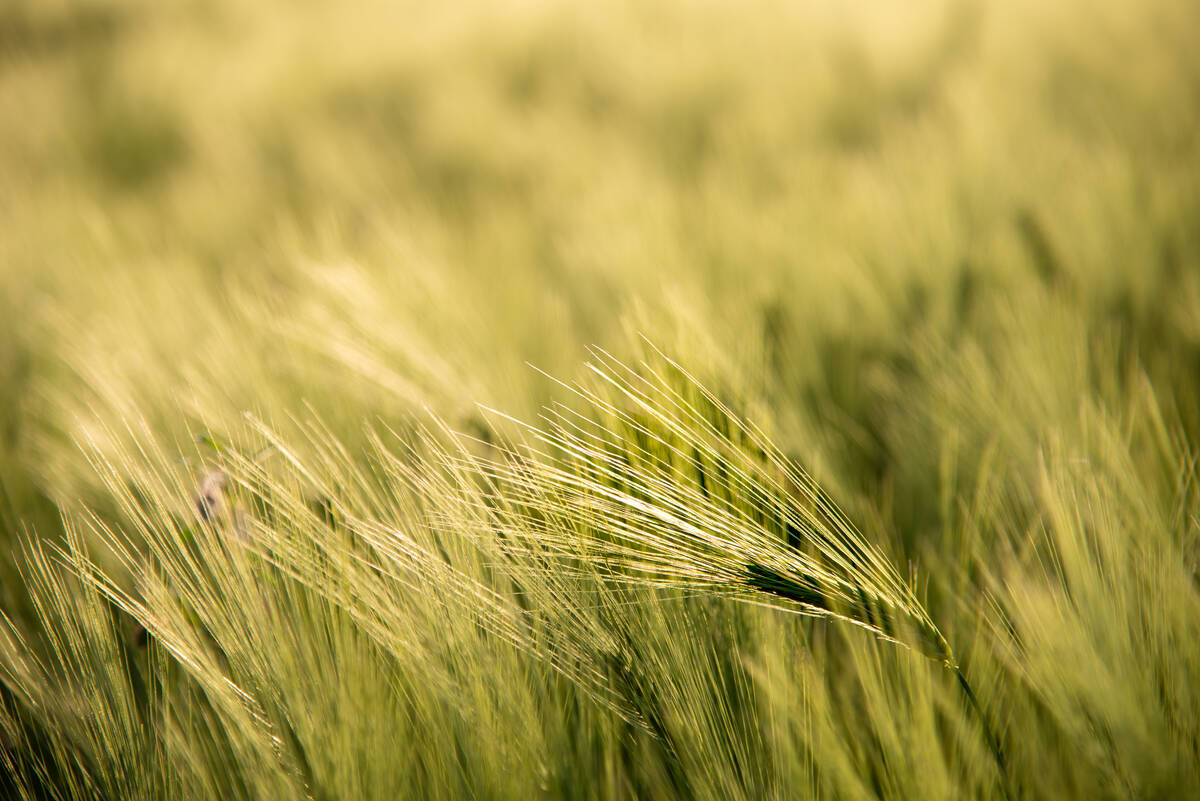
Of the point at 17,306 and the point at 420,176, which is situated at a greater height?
the point at 420,176

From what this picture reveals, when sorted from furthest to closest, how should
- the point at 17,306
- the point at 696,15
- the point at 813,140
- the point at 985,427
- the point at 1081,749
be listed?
the point at 696,15 → the point at 813,140 → the point at 17,306 → the point at 985,427 → the point at 1081,749

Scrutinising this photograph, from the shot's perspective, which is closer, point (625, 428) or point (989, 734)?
point (989, 734)

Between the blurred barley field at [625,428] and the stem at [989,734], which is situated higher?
the blurred barley field at [625,428]

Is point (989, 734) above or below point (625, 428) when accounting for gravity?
below

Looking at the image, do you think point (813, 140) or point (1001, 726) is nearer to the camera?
point (1001, 726)

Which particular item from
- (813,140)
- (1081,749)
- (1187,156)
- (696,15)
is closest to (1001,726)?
(1081,749)

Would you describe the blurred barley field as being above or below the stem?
above

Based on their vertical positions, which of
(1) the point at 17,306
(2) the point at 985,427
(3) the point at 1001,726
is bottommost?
(3) the point at 1001,726

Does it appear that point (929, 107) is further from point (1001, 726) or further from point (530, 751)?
point (530, 751)
